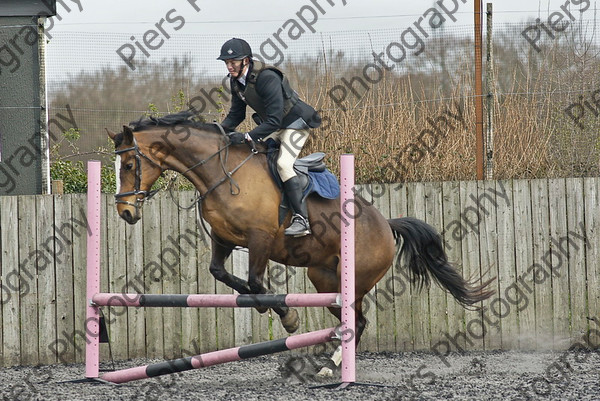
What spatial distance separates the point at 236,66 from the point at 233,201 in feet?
2.90

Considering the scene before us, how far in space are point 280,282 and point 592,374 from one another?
272 cm

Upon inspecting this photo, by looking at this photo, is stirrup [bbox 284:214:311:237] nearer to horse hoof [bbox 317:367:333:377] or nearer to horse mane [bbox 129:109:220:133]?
horse mane [bbox 129:109:220:133]

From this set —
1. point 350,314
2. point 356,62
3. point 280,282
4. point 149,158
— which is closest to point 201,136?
point 149,158

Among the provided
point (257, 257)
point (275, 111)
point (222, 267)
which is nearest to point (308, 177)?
point (275, 111)

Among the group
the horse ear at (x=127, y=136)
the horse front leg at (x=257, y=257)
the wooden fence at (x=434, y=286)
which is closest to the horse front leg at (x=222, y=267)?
the horse front leg at (x=257, y=257)

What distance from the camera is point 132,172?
200 inches

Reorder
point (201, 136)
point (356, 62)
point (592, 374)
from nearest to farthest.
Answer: point (201, 136), point (592, 374), point (356, 62)

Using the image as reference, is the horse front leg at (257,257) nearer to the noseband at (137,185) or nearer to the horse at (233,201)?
the horse at (233,201)

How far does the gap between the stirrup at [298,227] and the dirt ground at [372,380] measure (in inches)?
39.4

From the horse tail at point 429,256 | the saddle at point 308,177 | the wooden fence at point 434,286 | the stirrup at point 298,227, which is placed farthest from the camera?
the wooden fence at point 434,286

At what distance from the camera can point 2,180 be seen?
8.82m

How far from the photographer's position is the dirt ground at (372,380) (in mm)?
4824

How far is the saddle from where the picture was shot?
5492mm

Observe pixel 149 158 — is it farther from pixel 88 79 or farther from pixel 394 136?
pixel 88 79
